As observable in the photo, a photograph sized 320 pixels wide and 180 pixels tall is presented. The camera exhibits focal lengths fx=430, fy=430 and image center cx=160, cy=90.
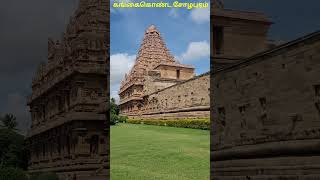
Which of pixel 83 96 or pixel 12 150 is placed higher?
pixel 83 96

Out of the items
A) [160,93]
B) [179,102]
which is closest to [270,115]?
[160,93]

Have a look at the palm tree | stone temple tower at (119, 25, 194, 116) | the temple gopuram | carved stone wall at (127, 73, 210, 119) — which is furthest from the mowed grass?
the palm tree

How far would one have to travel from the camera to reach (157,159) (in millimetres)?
13281

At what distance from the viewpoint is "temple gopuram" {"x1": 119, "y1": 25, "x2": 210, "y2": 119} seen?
2027 cm

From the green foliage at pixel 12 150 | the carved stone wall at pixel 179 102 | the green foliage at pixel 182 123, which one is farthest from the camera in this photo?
the green foliage at pixel 12 150

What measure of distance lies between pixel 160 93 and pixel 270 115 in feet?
32.7

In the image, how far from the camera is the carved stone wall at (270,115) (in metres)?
10.4

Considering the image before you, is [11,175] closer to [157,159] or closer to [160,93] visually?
[157,159]

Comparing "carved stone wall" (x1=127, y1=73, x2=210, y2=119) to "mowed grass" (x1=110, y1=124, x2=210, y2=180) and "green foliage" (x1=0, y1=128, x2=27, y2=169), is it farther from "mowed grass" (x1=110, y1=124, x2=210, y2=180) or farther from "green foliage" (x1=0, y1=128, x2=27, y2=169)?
"green foliage" (x1=0, y1=128, x2=27, y2=169)

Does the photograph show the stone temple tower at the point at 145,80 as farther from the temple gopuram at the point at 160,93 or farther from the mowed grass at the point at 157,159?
the mowed grass at the point at 157,159

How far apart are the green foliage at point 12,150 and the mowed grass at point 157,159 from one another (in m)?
16.9

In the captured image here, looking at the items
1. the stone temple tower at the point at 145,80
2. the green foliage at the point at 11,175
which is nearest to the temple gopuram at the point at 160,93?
the stone temple tower at the point at 145,80

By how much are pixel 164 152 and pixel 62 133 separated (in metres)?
5.36

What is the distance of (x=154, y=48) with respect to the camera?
2161cm
